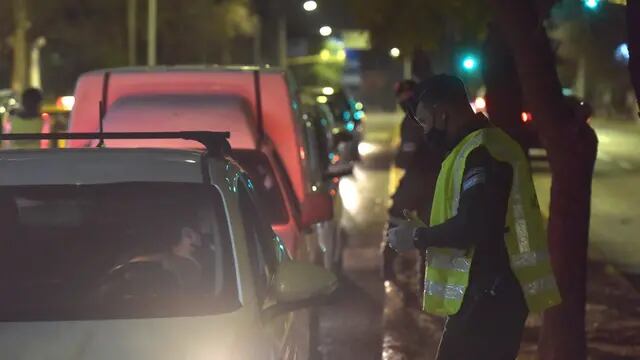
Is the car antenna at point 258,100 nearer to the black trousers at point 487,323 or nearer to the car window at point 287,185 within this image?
the car window at point 287,185

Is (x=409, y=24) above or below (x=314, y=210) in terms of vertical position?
above

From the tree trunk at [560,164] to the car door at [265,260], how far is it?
2104 millimetres

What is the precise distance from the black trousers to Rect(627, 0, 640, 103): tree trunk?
1993 millimetres

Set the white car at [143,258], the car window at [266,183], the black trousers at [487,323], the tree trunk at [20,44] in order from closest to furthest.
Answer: the white car at [143,258] < the black trousers at [487,323] < the car window at [266,183] < the tree trunk at [20,44]

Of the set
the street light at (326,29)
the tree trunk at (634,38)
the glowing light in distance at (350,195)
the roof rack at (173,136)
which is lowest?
the street light at (326,29)

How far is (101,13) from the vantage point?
141 feet

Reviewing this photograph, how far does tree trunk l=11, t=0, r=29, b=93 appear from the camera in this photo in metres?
38.3

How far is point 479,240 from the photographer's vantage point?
424 cm

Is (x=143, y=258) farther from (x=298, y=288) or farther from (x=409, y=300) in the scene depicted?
(x=409, y=300)

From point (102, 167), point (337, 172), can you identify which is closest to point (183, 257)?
point (102, 167)

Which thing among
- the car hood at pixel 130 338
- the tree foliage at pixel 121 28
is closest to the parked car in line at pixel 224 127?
the car hood at pixel 130 338

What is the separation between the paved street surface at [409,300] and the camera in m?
8.24

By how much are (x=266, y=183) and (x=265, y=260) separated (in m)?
2.20

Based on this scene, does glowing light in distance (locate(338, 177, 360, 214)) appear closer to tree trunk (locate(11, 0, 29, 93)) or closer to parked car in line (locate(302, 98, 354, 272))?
parked car in line (locate(302, 98, 354, 272))
